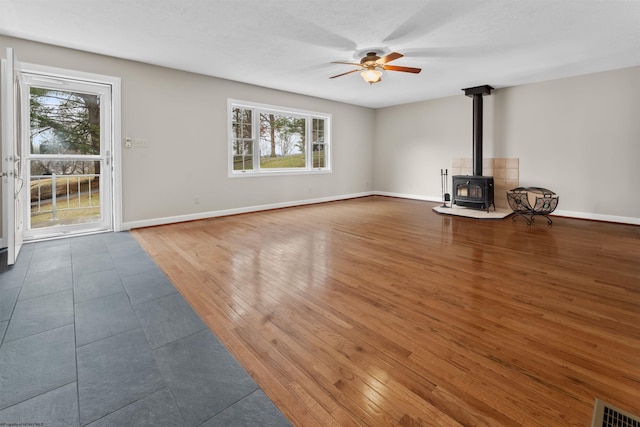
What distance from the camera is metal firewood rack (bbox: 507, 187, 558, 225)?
522 centimetres

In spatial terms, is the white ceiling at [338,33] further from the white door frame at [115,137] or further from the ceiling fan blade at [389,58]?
the white door frame at [115,137]

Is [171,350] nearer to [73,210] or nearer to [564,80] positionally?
[73,210]

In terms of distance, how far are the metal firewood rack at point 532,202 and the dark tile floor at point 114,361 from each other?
5403 millimetres

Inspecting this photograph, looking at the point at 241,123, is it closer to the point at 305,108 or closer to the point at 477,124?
the point at 305,108

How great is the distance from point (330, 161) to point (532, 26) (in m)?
4.93

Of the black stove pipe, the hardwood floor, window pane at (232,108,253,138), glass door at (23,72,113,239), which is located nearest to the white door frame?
glass door at (23,72,113,239)

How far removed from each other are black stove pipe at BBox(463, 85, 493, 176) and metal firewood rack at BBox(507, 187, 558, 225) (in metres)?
0.92

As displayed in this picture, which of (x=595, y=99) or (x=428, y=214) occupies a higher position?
(x=595, y=99)

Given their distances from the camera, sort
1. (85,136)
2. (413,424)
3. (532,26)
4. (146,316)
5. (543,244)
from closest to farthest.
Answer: (413,424), (146,316), (532,26), (543,244), (85,136)

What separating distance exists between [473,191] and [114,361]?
6.49m

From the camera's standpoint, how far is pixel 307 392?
140cm

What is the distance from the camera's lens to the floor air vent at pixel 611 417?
47.8 inches

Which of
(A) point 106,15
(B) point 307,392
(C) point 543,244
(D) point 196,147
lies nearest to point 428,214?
(C) point 543,244

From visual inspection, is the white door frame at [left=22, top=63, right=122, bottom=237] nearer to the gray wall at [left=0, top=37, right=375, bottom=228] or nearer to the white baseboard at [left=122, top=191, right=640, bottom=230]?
the gray wall at [left=0, top=37, right=375, bottom=228]
